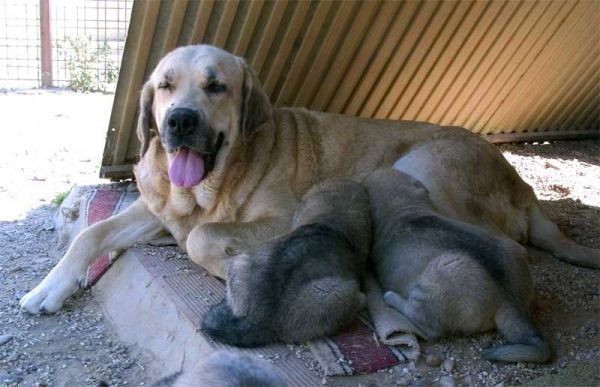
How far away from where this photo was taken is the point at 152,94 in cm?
521

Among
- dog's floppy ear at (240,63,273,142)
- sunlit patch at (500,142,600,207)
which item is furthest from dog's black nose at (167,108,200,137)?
sunlit patch at (500,142,600,207)

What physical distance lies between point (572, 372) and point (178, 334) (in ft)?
7.30

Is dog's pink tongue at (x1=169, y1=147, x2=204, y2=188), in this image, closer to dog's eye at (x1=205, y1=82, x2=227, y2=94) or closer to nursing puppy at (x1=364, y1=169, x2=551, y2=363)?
dog's eye at (x1=205, y1=82, x2=227, y2=94)

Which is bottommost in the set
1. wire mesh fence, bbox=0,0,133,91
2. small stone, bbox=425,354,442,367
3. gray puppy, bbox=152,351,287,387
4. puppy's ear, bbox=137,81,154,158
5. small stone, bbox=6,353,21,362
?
wire mesh fence, bbox=0,0,133,91

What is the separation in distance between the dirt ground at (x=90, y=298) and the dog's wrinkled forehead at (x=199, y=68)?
173 cm

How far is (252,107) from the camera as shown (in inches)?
203

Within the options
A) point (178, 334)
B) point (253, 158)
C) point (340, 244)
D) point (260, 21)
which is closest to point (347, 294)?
point (340, 244)

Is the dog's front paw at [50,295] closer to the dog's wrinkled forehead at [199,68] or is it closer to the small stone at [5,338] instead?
the small stone at [5,338]

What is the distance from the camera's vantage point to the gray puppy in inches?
89.8

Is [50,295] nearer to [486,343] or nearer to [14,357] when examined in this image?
[14,357]

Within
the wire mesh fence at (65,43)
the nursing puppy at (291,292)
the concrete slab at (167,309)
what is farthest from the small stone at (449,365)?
the wire mesh fence at (65,43)

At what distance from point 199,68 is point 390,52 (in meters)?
2.76

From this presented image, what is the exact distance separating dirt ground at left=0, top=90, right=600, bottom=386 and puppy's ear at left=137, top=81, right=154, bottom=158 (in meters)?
1.25

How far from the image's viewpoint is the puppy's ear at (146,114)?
522 cm
